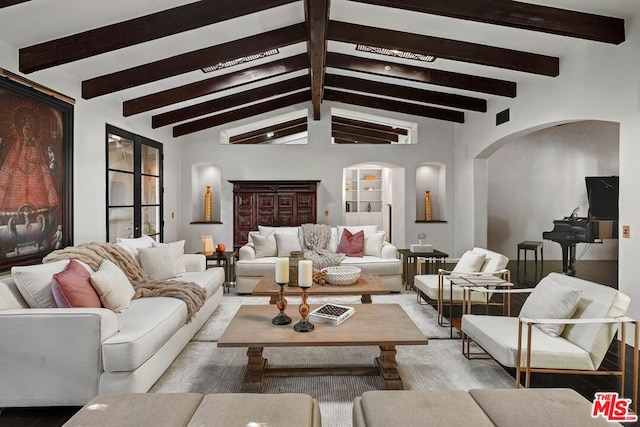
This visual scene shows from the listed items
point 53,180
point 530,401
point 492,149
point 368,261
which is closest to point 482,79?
point 492,149

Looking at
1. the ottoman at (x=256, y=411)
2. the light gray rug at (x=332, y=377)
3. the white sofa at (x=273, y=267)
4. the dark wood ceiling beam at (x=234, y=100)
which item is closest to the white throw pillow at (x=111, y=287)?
the light gray rug at (x=332, y=377)

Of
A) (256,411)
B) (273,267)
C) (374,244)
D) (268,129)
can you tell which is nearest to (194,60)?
(273,267)

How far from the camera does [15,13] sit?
9.91 feet

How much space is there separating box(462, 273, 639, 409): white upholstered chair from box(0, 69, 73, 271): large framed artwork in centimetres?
375

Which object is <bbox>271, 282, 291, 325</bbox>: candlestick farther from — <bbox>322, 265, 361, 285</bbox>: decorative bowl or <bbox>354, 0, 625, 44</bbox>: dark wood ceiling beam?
<bbox>354, 0, 625, 44</bbox>: dark wood ceiling beam

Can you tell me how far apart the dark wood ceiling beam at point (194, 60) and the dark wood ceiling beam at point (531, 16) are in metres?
1.40

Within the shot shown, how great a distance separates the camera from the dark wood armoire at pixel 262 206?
7691mm

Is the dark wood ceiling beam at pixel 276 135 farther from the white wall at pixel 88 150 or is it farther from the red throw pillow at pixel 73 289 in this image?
the red throw pillow at pixel 73 289

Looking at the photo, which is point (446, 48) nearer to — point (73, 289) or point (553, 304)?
point (553, 304)

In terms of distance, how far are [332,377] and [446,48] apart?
3751mm

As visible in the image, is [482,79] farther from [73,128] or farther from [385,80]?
[73,128]

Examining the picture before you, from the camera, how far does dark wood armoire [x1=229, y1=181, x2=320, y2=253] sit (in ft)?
25.2

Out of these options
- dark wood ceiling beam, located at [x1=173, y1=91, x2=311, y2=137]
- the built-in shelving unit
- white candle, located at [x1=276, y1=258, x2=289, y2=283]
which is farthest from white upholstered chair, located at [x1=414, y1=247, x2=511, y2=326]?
the built-in shelving unit

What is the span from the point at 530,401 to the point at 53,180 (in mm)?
4230
